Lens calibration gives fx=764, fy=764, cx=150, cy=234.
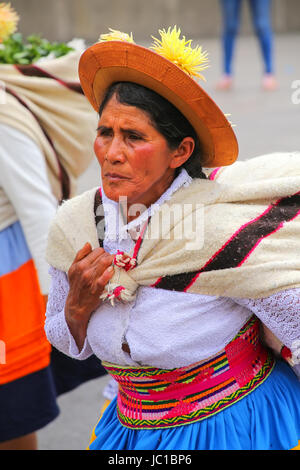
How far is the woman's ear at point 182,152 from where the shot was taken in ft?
6.41

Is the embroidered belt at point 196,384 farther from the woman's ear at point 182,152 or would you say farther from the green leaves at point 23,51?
the green leaves at point 23,51

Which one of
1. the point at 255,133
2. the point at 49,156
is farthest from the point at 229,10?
the point at 49,156

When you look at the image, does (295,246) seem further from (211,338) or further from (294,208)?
(211,338)

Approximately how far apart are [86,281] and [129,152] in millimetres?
355

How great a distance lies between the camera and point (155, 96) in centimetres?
190

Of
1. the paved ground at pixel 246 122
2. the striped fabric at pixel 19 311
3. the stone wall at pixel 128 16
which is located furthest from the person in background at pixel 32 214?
the stone wall at pixel 128 16

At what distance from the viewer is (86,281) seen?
6.47 feet

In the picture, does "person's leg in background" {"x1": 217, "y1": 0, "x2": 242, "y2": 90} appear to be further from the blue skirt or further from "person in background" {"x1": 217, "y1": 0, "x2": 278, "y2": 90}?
the blue skirt

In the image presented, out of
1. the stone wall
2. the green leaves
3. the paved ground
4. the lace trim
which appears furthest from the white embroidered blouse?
the stone wall

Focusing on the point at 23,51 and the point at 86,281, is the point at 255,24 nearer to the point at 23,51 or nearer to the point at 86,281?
the point at 23,51

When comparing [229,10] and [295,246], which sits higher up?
[295,246]

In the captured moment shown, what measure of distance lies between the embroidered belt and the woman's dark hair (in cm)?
54

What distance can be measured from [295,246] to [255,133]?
20.6ft

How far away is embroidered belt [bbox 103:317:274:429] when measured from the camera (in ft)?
6.63
